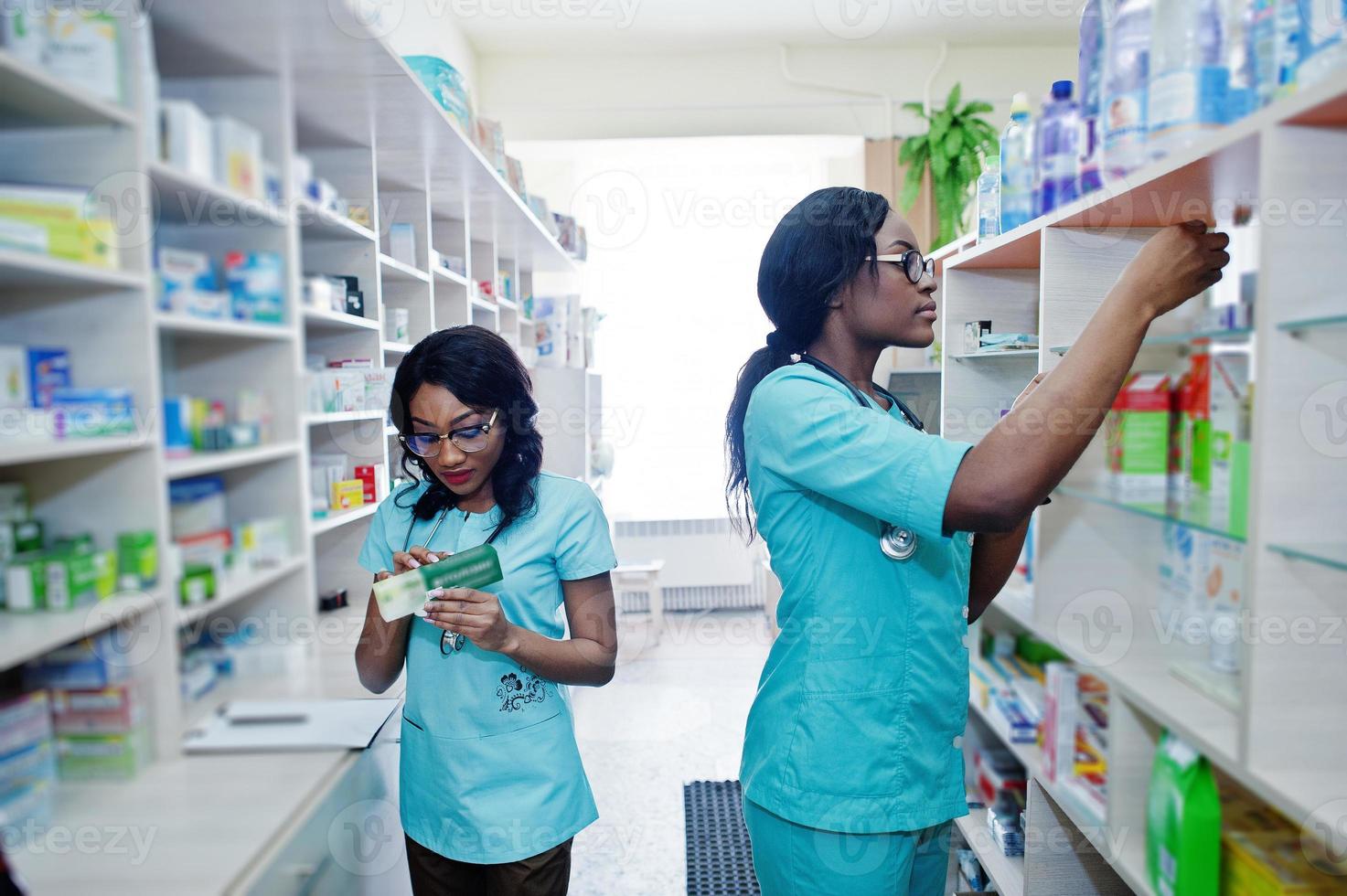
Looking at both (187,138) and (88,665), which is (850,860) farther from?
(187,138)

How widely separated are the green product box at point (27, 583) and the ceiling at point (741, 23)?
4.32 meters

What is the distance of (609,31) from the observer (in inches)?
182

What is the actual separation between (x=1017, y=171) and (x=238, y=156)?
5.25ft

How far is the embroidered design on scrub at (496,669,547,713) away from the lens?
1.23 m

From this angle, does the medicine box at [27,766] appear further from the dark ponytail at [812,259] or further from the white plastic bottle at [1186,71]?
the white plastic bottle at [1186,71]

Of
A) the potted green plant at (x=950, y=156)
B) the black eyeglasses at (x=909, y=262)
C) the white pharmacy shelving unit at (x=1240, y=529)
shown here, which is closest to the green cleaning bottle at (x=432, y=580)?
the black eyeglasses at (x=909, y=262)

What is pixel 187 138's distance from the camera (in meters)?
0.62

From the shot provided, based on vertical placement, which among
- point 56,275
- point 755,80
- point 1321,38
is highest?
point 755,80

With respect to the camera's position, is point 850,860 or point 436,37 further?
point 436,37

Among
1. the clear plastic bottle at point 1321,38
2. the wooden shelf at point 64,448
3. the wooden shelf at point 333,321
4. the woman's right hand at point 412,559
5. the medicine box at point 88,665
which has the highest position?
the clear plastic bottle at point 1321,38

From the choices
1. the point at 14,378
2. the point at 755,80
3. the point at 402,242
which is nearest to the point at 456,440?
the point at 402,242

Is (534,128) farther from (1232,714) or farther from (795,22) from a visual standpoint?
(1232,714)

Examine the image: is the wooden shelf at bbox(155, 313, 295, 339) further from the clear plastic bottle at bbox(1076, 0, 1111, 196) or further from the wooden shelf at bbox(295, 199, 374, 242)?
the clear plastic bottle at bbox(1076, 0, 1111, 196)

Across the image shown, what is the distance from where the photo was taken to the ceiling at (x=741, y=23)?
4.35 m
